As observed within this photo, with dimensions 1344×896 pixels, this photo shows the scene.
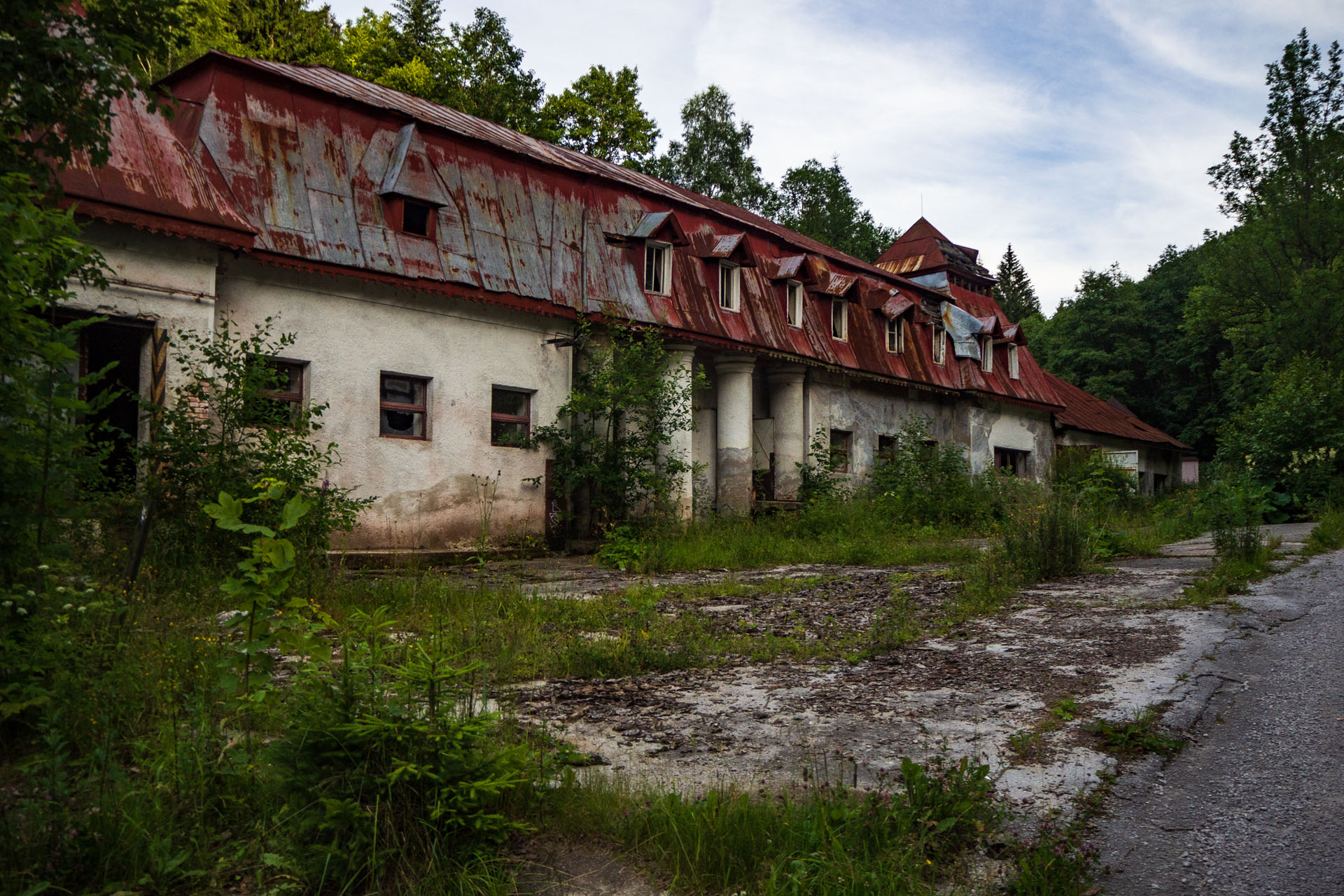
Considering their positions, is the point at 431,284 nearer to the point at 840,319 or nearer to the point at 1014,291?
the point at 840,319

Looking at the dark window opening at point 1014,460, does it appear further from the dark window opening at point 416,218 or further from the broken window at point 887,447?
the dark window opening at point 416,218

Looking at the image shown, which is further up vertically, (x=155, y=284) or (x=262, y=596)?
(x=155, y=284)

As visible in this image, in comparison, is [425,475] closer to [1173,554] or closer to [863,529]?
[863,529]

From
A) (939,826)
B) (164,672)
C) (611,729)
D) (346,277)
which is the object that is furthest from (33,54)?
(346,277)

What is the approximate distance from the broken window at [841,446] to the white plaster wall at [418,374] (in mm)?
7644

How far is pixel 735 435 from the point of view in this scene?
17.8m

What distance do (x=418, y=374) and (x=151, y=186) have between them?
4060 mm

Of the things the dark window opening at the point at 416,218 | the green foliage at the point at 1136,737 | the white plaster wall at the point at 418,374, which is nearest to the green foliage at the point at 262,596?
the green foliage at the point at 1136,737

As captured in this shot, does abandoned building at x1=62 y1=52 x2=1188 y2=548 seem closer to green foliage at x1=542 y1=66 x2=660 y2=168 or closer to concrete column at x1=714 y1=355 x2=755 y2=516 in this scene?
concrete column at x1=714 y1=355 x2=755 y2=516

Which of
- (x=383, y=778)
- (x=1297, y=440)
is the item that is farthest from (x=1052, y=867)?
(x=1297, y=440)

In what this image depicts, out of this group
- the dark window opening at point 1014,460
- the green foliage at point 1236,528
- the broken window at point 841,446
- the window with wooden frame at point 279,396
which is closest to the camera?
the window with wooden frame at point 279,396

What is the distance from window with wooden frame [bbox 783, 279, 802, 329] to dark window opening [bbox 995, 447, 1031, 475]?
9.27 metres

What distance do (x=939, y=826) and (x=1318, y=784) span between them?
180 centimetres

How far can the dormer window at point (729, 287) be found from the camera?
704 inches
